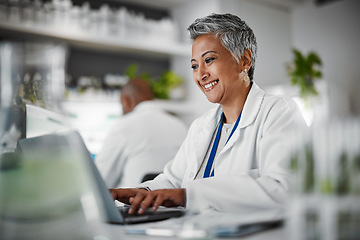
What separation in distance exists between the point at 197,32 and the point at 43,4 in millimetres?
2038

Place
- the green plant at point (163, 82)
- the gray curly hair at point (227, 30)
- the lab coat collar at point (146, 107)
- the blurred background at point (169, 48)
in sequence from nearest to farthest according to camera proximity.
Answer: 1. the gray curly hair at point (227, 30)
2. the lab coat collar at point (146, 107)
3. the blurred background at point (169, 48)
4. the green plant at point (163, 82)

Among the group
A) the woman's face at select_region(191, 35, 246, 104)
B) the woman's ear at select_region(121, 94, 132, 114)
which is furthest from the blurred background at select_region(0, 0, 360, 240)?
the woman's face at select_region(191, 35, 246, 104)

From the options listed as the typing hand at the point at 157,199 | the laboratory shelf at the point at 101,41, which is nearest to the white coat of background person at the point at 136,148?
the laboratory shelf at the point at 101,41

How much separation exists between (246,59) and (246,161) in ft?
1.25

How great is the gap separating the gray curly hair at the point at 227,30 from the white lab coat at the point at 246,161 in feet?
0.48

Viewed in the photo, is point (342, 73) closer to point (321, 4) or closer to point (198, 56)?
point (321, 4)

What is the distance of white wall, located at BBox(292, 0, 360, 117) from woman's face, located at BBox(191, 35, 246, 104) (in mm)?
2815

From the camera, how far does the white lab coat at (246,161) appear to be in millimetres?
859

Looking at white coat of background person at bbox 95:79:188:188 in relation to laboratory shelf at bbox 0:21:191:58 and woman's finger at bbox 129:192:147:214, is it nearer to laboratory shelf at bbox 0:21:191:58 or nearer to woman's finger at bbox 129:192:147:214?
laboratory shelf at bbox 0:21:191:58

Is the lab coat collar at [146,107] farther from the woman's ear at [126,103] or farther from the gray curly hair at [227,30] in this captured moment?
the gray curly hair at [227,30]

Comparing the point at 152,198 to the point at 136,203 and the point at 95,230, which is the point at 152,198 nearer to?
the point at 136,203

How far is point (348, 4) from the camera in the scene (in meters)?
4.05

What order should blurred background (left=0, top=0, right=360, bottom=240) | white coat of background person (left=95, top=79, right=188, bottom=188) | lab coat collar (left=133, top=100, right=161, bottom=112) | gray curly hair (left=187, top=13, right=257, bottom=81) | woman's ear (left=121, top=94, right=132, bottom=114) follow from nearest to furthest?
gray curly hair (left=187, top=13, right=257, bottom=81)
white coat of background person (left=95, top=79, right=188, bottom=188)
lab coat collar (left=133, top=100, right=161, bottom=112)
woman's ear (left=121, top=94, right=132, bottom=114)
blurred background (left=0, top=0, right=360, bottom=240)

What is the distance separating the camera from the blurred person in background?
87 cm
